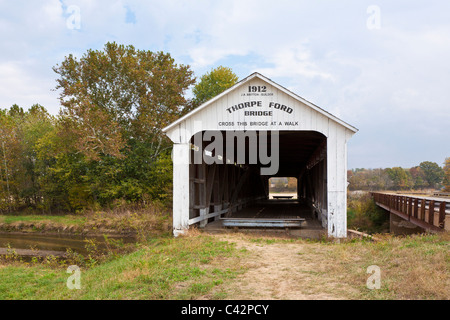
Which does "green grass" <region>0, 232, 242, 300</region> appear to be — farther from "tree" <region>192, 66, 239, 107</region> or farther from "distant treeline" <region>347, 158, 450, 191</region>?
"distant treeline" <region>347, 158, 450, 191</region>

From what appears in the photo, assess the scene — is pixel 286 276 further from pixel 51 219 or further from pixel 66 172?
pixel 66 172

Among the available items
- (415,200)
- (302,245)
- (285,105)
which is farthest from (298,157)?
(302,245)

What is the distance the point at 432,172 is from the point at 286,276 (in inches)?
3284

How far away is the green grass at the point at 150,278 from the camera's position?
6141 mm

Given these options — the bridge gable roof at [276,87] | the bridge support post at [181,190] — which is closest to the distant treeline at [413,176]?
the bridge gable roof at [276,87]

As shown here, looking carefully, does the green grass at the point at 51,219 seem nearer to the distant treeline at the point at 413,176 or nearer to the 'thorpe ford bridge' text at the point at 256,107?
the 'thorpe ford bridge' text at the point at 256,107

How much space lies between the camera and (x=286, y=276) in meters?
6.80

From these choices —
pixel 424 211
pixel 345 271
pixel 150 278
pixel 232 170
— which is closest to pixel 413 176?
pixel 232 170

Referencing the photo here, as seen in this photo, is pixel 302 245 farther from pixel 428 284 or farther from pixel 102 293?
pixel 102 293

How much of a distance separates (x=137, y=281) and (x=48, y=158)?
21.5 metres

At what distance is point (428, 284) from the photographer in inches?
213

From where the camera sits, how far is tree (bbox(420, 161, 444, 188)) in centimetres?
7656

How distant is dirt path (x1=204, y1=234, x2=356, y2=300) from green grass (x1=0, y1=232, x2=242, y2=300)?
1.15 feet

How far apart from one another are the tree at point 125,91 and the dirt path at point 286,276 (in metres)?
15.0
